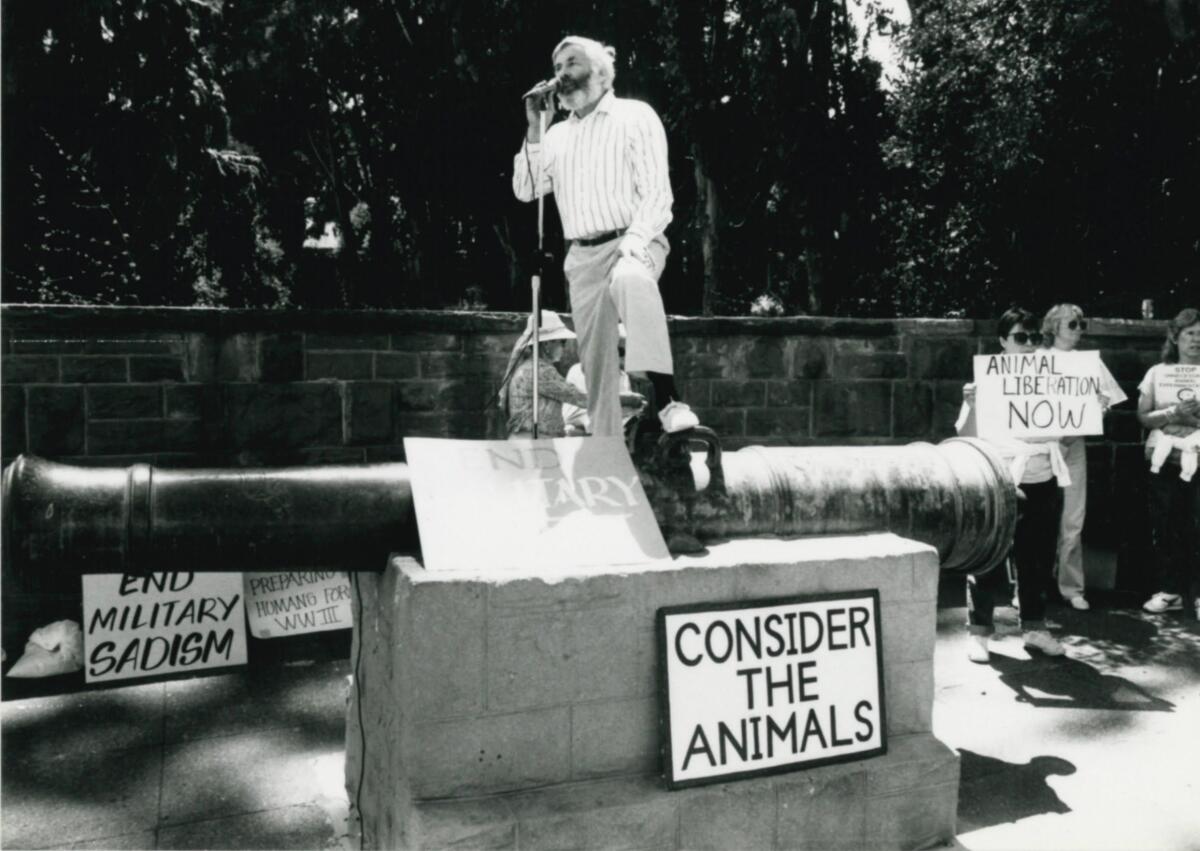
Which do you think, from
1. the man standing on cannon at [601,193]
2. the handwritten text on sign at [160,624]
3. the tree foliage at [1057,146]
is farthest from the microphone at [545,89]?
the tree foliage at [1057,146]

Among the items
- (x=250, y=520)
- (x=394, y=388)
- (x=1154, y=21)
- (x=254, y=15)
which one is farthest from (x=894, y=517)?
(x=254, y=15)

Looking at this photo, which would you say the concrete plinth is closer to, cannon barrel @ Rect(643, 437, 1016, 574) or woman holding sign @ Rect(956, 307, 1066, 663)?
cannon barrel @ Rect(643, 437, 1016, 574)

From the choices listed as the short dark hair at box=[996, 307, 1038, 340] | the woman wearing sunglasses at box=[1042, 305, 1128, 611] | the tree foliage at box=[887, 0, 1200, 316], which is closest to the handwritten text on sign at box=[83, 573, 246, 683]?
the short dark hair at box=[996, 307, 1038, 340]

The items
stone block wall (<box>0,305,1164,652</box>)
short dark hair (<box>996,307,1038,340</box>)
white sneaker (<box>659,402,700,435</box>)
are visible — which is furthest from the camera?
short dark hair (<box>996,307,1038,340</box>)

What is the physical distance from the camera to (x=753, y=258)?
68.1 feet

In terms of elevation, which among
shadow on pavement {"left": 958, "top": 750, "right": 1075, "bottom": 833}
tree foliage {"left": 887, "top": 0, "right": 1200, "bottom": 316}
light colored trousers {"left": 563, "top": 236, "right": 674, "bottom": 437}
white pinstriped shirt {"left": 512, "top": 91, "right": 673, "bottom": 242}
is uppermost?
tree foliage {"left": 887, "top": 0, "right": 1200, "bottom": 316}

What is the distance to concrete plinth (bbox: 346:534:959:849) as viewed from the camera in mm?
2619

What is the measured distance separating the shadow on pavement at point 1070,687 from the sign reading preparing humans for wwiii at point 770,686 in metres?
1.87

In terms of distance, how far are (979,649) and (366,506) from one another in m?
3.48

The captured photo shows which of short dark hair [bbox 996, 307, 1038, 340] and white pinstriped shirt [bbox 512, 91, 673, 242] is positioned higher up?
white pinstriped shirt [bbox 512, 91, 673, 242]

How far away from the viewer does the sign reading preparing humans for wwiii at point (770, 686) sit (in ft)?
9.30

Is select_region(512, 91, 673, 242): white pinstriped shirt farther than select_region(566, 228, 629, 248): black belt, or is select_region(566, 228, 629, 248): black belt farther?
select_region(566, 228, 629, 248): black belt

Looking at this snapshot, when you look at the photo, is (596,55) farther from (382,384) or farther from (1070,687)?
(1070,687)

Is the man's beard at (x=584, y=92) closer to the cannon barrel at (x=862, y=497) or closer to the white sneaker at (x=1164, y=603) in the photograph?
the cannon barrel at (x=862, y=497)
